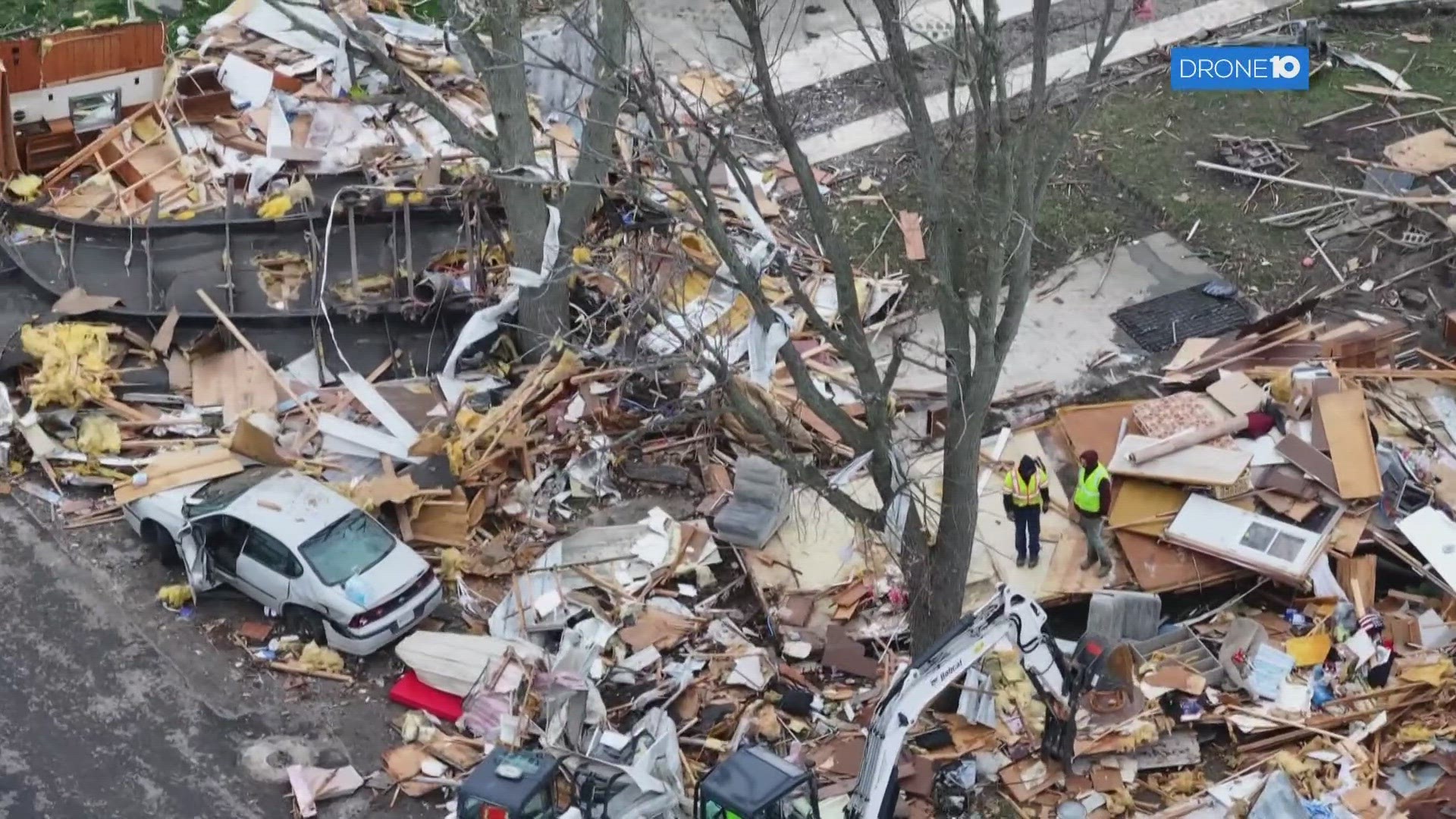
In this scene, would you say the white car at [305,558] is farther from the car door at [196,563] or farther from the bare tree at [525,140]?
the bare tree at [525,140]

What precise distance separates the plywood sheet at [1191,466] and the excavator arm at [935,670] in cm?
362

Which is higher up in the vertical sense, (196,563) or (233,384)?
(233,384)

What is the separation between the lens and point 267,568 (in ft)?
53.7

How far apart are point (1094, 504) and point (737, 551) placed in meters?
3.61

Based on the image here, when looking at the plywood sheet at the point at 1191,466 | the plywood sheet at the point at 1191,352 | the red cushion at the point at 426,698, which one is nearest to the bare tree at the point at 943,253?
the plywood sheet at the point at 1191,466

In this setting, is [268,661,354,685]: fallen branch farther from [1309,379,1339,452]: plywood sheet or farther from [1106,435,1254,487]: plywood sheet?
[1309,379,1339,452]: plywood sheet

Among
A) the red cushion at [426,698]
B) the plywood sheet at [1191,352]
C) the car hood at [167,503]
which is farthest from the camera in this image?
the plywood sheet at [1191,352]

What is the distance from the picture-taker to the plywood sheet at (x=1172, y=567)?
16.5 m

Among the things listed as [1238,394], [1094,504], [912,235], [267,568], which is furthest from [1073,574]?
[267,568]

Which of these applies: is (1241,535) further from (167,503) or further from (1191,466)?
(167,503)

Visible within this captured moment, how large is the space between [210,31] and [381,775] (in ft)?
42.9

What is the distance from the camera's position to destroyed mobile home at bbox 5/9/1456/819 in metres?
14.9

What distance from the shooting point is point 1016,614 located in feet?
44.0

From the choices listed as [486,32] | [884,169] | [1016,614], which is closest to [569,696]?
[1016,614]
